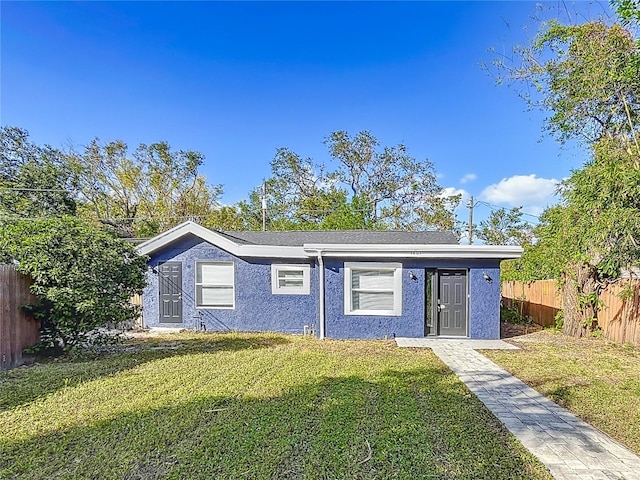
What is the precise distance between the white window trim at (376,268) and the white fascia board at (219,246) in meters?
1.32

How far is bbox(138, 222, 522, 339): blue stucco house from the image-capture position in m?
9.06

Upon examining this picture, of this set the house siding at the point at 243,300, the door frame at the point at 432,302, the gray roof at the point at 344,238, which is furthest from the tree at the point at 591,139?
the house siding at the point at 243,300

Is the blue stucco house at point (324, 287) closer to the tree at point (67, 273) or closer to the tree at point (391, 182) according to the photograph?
the tree at point (67, 273)

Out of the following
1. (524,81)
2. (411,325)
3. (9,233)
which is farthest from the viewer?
(524,81)

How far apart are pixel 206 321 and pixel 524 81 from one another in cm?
1225

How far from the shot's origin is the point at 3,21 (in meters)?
8.30

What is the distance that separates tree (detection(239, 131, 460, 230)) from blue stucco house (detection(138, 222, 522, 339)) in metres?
14.8

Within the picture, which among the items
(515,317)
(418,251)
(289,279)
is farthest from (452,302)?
(515,317)

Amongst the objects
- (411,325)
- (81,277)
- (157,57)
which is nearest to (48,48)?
(157,57)

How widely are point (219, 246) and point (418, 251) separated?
18.5 feet

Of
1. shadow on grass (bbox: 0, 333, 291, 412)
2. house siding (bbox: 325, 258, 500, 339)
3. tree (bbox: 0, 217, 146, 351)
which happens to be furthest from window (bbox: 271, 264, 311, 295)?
tree (bbox: 0, 217, 146, 351)

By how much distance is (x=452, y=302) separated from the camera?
929cm

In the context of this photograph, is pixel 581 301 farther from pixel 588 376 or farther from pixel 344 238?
pixel 344 238

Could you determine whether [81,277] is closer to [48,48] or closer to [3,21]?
[3,21]
